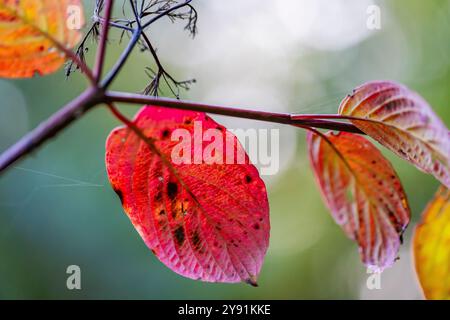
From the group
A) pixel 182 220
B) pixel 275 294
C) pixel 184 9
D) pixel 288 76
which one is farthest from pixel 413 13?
pixel 182 220

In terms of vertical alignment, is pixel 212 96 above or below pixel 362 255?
above

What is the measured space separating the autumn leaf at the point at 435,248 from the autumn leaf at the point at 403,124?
9cm

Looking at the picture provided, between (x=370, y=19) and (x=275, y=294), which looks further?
(x=275, y=294)

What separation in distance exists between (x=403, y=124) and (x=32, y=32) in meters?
0.28

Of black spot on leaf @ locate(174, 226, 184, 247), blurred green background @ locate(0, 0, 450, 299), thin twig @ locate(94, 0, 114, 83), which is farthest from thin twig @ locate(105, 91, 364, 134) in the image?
blurred green background @ locate(0, 0, 450, 299)

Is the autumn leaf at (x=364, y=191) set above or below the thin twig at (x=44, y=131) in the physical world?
below

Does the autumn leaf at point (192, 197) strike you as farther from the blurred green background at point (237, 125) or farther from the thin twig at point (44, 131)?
the blurred green background at point (237, 125)

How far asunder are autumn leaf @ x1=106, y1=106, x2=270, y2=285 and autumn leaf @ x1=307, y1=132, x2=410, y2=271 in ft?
0.31

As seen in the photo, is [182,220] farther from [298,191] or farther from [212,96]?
[298,191]

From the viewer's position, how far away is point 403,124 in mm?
301

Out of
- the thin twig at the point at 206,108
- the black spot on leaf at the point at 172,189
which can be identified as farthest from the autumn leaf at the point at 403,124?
the black spot on leaf at the point at 172,189

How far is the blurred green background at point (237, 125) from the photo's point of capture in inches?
84.4

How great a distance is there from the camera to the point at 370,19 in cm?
60

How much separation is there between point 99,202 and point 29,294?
73 centimetres
